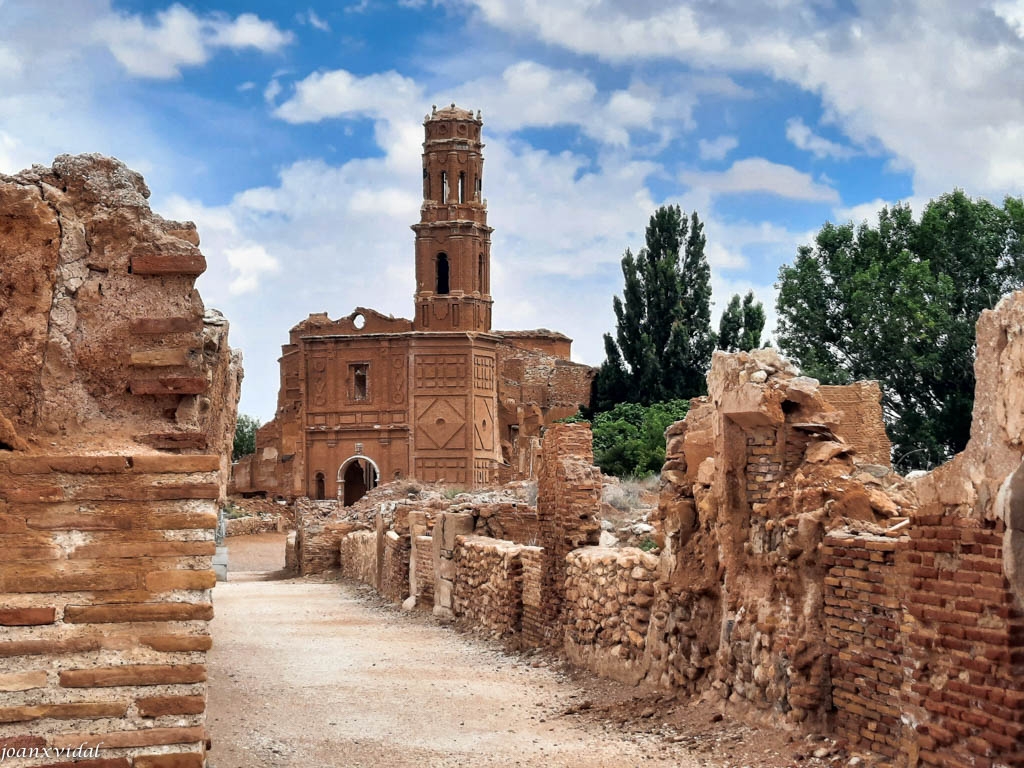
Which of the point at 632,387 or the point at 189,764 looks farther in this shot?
the point at 632,387

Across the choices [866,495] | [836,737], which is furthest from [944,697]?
[866,495]

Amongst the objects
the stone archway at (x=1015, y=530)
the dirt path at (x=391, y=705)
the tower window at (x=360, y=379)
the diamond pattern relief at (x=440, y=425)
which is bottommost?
the dirt path at (x=391, y=705)

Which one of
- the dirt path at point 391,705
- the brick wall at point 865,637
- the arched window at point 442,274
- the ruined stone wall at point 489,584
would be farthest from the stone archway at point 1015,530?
the arched window at point 442,274

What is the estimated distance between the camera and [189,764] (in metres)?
4.95

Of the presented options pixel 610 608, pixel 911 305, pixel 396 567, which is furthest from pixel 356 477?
pixel 610 608

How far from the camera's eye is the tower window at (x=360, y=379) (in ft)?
171

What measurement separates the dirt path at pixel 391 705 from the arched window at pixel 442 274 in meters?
41.0

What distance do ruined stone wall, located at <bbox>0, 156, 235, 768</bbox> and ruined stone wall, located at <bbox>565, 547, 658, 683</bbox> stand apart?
5.34 metres

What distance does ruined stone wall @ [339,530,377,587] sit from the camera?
78.6 ft

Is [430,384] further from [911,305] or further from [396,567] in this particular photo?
[396,567]

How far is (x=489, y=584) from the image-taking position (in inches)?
589

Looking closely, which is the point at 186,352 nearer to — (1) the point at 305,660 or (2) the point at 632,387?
(1) the point at 305,660

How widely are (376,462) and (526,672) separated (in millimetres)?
40111

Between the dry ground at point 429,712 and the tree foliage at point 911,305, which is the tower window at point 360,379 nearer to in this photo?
the tree foliage at point 911,305
